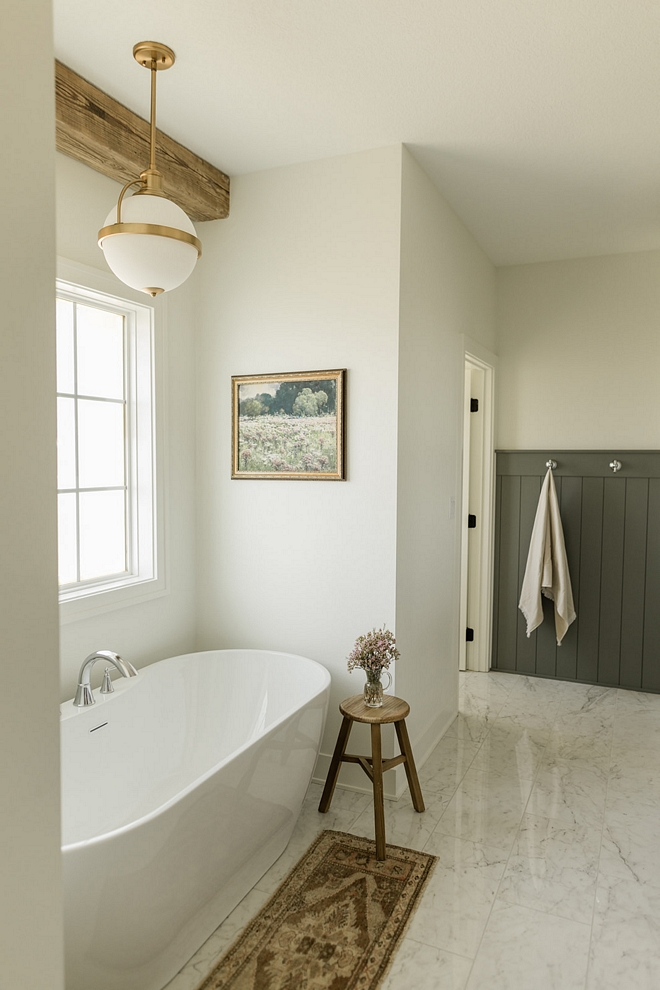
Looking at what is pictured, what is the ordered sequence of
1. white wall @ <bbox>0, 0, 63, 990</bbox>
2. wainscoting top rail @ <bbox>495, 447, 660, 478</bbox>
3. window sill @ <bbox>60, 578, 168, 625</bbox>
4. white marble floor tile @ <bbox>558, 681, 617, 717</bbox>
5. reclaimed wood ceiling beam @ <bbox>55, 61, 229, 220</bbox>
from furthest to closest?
wainscoting top rail @ <bbox>495, 447, 660, 478</bbox>
white marble floor tile @ <bbox>558, 681, 617, 717</bbox>
window sill @ <bbox>60, 578, 168, 625</bbox>
reclaimed wood ceiling beam @ <bbox>55, 61, 229, 220</bbox>
white wall @ <bbox>0, 0, 63, 990</bbox>

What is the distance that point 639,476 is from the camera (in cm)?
424

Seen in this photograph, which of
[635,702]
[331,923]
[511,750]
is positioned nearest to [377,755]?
[331,923]

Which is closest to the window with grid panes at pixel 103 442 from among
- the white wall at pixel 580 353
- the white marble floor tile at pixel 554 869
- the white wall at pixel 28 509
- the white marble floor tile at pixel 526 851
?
the white marble floor tile at pixel 526 851

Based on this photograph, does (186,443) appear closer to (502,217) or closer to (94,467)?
(94,467)

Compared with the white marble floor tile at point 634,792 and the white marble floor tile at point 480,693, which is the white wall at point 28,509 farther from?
the white marble floor tile at point 480,693

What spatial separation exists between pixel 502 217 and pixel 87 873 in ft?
11.3

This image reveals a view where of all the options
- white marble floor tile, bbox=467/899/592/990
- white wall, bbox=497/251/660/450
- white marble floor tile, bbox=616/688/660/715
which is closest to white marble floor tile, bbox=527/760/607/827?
white marble floor tile, bbox=467/899/592/990

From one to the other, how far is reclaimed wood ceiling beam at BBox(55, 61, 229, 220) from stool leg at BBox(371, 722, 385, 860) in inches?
89.8

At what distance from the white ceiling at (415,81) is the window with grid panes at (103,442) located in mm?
799

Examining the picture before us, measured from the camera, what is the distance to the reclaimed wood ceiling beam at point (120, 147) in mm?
2301

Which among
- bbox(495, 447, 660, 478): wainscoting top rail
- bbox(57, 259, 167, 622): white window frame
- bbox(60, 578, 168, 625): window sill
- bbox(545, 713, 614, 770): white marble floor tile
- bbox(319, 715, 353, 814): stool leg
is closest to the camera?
bbox(60, 578, 168, 625): window sill

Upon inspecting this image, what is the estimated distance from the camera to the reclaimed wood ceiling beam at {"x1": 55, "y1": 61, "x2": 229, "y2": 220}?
2.30 m

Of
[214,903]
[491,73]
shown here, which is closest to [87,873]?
[214,903]

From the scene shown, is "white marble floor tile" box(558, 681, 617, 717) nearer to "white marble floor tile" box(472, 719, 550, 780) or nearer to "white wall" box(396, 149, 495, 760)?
"white marble floor tile" box(472, 719, 550, 780)
